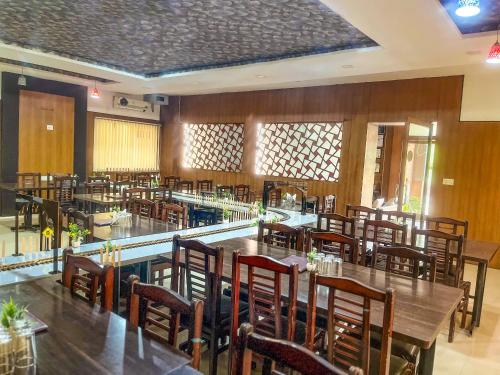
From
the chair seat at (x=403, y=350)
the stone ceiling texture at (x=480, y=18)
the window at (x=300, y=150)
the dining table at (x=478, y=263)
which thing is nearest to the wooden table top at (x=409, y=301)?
the chair seat at (x=403, y=350)

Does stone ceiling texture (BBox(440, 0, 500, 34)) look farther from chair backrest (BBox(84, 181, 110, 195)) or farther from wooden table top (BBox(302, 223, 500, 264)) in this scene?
chair backrest (BBox(84, 181, 110, 195))

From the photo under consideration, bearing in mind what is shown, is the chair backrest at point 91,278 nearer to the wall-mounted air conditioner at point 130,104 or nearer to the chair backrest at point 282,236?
the chair backrest at point 282,236

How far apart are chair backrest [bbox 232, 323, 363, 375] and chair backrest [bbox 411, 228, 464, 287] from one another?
97.3 inches

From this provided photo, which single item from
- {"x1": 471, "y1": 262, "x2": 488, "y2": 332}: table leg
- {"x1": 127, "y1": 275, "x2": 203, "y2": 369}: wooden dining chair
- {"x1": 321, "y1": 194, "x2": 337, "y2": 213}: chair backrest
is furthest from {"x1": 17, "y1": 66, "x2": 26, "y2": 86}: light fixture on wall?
{"x1": 471, "y1": 262, "x2": 488, "y2": 332}: table leg

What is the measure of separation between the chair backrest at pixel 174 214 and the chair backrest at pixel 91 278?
2.00 metres

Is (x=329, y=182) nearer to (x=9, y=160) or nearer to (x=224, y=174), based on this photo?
(x=224, y=174)

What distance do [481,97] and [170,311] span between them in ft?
19.7

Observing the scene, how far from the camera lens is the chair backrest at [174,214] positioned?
4145mm

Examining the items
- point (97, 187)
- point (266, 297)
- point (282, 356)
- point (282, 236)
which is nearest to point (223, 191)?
point (97, 187)

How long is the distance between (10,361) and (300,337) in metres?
1.53

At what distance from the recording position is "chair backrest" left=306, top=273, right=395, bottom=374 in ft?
5.57

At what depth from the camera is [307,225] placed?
4492mm

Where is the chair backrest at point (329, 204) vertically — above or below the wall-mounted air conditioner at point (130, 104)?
below

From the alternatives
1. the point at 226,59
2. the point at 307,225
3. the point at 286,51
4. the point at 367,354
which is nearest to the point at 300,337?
the point at 367,354
